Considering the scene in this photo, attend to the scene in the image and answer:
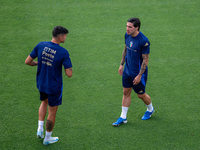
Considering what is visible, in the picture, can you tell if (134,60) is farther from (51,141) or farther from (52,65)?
(51,141)

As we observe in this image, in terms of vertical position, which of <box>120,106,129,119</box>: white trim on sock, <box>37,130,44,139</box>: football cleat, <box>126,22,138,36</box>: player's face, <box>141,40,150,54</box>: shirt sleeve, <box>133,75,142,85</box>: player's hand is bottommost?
<box>37,130,44,139</box>: football cleat

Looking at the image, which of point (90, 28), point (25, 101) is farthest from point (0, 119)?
point (90, 28)

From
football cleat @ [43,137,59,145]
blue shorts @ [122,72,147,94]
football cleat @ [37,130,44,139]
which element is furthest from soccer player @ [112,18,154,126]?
football cleat @ [37,130,44,139]

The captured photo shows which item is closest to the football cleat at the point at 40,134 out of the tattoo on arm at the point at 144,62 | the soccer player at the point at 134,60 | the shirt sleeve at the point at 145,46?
the soccer player at the point at 134,60

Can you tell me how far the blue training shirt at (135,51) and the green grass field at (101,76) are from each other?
2.95 ft

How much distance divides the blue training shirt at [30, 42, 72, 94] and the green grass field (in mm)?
893

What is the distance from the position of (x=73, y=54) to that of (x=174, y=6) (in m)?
3.79

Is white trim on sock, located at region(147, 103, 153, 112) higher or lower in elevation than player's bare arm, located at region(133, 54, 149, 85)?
lower

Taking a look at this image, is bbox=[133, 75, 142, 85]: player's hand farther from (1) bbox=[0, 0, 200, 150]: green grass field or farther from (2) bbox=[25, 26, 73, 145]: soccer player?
(2) bbox=[25, 26, 73, 145]: soccer player

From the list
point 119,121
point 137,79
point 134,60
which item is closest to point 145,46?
point 134,60

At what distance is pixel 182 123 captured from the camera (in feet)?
12.8

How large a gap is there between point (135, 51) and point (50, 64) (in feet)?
4.08

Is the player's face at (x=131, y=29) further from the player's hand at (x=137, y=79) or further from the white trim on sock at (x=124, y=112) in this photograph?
the white trim on sock at (x=124, y=112)

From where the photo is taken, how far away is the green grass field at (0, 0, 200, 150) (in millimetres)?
3631
